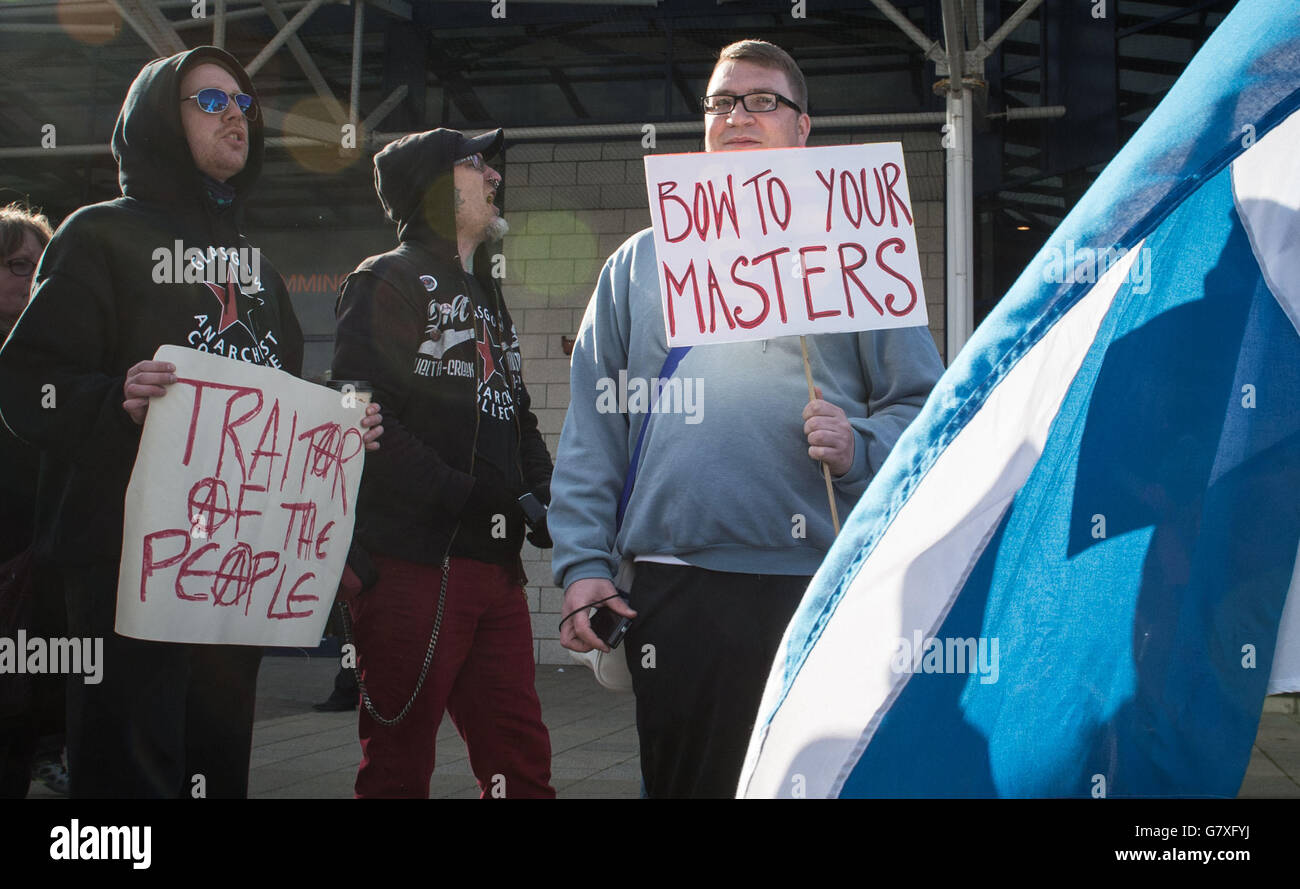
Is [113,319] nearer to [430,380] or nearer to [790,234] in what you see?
[430,380]

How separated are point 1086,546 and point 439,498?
6.37 feet

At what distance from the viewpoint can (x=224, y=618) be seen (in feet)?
8.21

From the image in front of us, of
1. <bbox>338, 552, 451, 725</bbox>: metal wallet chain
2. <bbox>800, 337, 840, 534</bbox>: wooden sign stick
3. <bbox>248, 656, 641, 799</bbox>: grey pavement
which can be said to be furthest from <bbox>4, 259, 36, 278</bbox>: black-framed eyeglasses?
<bbox>800, 337, 840, 534</bbox>: wooden sign stick

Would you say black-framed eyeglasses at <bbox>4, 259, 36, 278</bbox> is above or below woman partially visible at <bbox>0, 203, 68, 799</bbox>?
above

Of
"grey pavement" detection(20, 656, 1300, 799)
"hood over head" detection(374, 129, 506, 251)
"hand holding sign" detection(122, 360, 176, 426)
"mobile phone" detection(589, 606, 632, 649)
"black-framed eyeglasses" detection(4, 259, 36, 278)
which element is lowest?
"grey pavement" detection(20, 656, 1300, 799)

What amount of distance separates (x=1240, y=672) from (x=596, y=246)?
8.75 m

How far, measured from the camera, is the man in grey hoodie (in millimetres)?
2104

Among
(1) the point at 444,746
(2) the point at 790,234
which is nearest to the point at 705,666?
(2) the point at 790,234

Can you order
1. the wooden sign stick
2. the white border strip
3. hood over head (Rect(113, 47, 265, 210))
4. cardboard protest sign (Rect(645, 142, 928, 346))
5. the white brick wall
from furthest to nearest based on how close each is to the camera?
the white brick wall, hood over head (Rect(113, 47, 265, 210)), cardboard protest sign (Rect(645, 142, 928, 346)), the wooden sign stick, the white border strip

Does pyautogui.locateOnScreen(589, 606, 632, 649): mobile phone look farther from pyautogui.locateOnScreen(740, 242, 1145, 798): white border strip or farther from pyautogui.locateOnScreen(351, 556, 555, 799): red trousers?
pyautogui.locateOnScreen(740, 242, 1145, 798): white border strip

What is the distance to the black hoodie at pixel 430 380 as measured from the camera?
296cm

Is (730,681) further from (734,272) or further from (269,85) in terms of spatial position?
(269,85)

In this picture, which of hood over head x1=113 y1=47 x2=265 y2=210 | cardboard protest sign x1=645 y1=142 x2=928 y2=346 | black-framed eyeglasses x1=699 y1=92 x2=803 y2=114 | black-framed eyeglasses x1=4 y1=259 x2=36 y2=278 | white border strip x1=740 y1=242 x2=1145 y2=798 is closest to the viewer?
white border strip x1=740 y1=242 x2=1145 y2=798

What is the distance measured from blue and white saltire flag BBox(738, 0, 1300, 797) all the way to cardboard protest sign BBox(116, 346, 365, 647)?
159 cm
